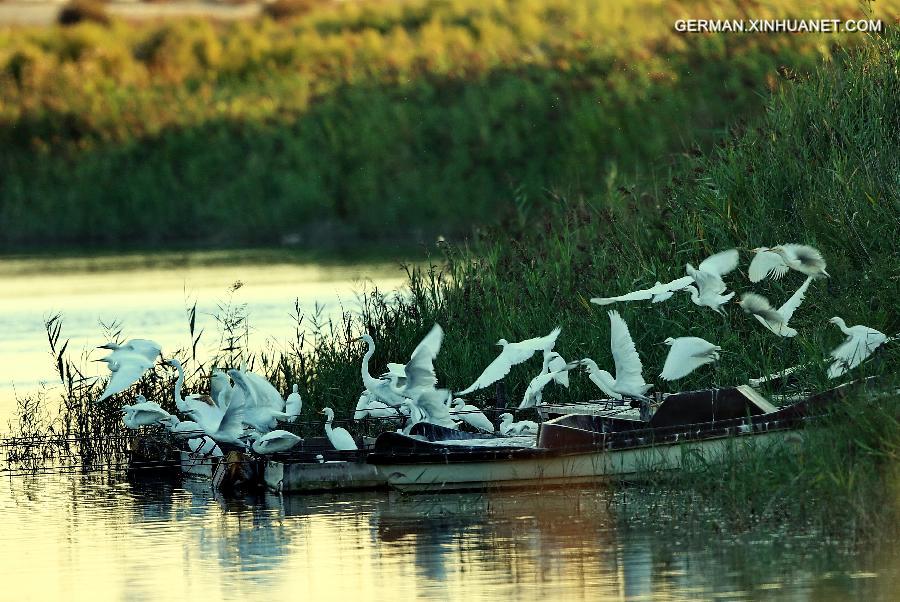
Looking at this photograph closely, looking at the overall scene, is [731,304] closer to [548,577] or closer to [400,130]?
[548,577]

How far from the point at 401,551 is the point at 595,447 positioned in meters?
1.60

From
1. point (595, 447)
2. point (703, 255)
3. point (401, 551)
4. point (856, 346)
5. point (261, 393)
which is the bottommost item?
point (401, 551)

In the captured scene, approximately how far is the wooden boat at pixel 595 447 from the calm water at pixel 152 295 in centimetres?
412

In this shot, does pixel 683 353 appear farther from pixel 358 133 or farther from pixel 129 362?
pixel 358 133

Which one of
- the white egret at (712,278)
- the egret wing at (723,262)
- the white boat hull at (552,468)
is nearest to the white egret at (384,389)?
the white boat hull at (552,468)

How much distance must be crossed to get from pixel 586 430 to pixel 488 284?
3501 mm

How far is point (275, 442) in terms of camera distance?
39.6 ft

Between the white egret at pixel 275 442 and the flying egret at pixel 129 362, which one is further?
the flying egret at pixel 129 362

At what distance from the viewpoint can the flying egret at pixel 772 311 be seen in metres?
11.4

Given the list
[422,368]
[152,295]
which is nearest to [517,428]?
[422,368]

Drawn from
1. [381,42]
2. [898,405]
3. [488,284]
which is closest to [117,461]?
[488,284]

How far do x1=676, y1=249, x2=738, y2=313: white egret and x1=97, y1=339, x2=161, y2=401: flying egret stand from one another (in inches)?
139

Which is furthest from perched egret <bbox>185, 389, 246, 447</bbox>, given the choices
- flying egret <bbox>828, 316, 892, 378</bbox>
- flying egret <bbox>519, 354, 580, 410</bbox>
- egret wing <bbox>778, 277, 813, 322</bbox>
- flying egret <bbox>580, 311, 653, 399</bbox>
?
flying egret <bbox>828, 316, 892, 378</bbox>

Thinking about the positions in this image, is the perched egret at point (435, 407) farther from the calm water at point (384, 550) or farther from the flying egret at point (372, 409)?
the calm water at point (384, 550)
